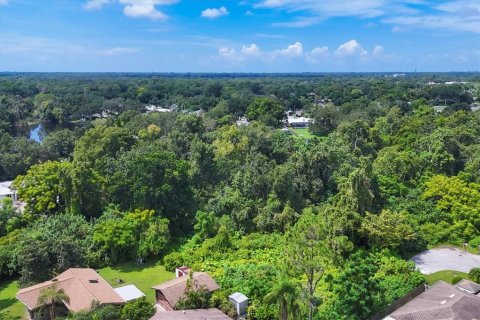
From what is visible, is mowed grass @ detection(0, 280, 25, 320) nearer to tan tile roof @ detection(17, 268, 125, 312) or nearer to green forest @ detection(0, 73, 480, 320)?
green forest @ detection(0, 73, 480, 320)

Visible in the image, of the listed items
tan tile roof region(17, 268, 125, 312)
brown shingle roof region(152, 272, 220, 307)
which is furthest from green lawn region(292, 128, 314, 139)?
tan tile roof region(17, 268, 125, 312)

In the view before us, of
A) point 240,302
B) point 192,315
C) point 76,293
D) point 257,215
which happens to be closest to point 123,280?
point 76,293

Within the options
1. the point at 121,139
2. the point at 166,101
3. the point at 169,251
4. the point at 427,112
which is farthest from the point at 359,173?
the point at 166,101

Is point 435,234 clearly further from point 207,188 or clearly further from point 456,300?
point 207,188

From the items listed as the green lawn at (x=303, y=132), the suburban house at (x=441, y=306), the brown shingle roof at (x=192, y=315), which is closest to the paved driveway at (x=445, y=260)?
the suburban house at (x=441, y=306)

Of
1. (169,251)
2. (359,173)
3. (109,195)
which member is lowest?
(169,251)

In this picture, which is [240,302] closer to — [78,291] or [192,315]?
[192,315]
